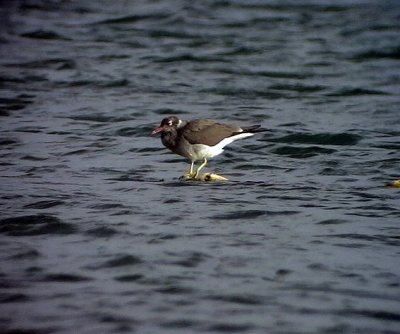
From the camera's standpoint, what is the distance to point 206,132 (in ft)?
36.1

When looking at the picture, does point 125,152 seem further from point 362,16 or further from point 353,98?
point 362,16

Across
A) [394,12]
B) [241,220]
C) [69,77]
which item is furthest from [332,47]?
[241,220]

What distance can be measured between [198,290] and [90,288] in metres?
0.73

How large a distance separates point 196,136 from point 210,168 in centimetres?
110

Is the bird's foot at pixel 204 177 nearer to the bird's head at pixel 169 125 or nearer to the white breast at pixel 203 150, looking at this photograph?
the white breast at pixel 203 150

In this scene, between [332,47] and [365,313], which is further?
[332,47]

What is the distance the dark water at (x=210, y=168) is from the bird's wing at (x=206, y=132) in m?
0.46

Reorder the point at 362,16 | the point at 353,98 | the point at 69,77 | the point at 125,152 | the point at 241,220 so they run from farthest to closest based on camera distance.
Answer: the point at 362,16
the point at 69,77
the point at 353,98
the point at 125,152
the point at 241,220

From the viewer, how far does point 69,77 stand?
680 inches

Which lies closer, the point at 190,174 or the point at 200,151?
the point at 200,151

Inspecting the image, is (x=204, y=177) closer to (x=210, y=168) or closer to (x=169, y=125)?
(x=169, y=125)

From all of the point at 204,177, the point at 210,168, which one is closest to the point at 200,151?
the point at 204,177

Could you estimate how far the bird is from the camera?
10.9m

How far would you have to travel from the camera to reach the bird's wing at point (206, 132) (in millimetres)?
10898
